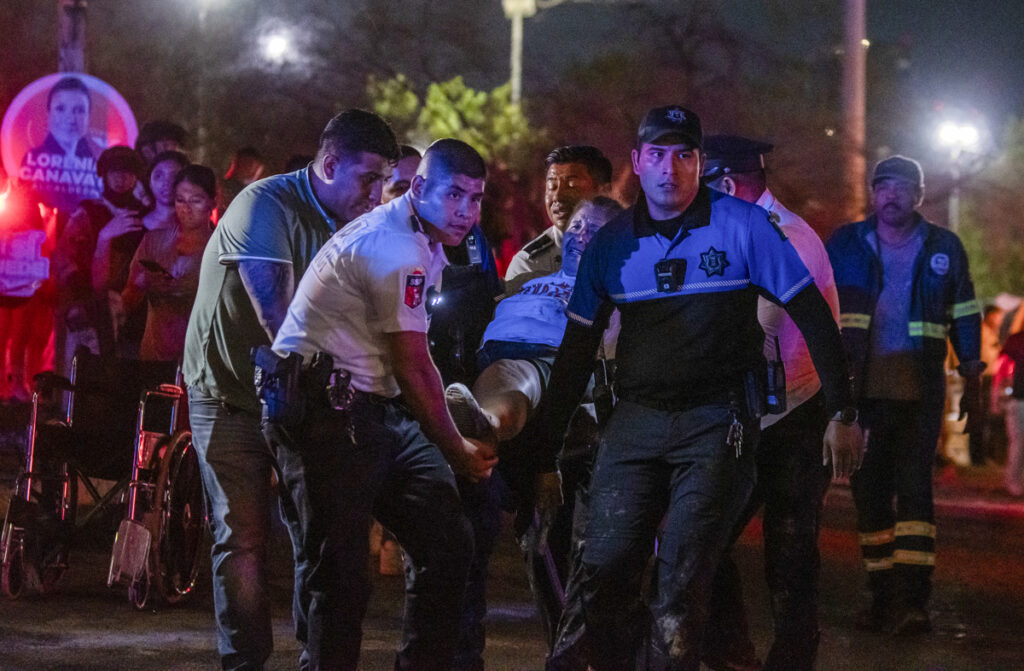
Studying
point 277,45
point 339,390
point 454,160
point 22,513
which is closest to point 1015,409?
point 22,513

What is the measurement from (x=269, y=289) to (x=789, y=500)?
7.03ft

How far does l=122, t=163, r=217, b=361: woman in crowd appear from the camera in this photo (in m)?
8.30

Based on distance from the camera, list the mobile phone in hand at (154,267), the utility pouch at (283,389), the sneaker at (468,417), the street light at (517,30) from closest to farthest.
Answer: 1. the utility pouch at (283,389)
2. the sneaker at (468,417)
3. the mobile phone in hand at (154,267)
4. the street light at (517,30)

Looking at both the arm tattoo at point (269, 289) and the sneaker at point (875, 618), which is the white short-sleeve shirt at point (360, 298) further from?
the sneaker at point (875, 618)

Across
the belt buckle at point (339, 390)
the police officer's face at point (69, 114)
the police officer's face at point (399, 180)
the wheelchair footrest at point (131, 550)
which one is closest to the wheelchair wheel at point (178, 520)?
the wheelchair footrest at point (131, 550)

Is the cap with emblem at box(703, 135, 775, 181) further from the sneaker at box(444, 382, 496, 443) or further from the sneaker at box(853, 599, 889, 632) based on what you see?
the sneaker at box(853, 599, 889, 632)

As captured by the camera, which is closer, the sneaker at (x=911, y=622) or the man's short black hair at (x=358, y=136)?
the man's short black hair at (x=358, y=136)

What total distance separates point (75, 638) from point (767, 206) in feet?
11.7

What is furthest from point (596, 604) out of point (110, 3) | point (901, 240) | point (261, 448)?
point (110, 3)

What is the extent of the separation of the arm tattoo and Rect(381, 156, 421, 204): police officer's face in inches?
74.5

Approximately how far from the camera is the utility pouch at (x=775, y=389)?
208 inches

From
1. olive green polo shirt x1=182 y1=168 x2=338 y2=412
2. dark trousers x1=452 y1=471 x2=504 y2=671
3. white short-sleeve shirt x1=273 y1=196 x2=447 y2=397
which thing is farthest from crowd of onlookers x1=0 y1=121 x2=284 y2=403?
white short-sleeve shirt x1=273 y1=196 x2=447 y2=397

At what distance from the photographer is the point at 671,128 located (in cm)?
526

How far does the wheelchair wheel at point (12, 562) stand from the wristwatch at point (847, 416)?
4.26 m
